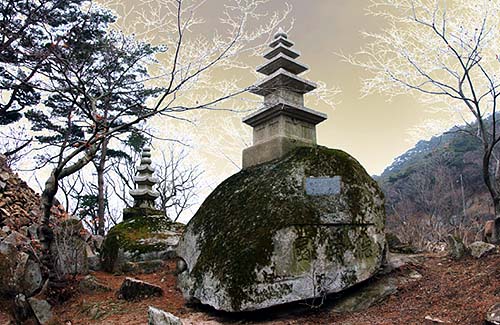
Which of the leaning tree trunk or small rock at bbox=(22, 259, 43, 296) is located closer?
small rock at bbox=(22, 259, 43, 296)

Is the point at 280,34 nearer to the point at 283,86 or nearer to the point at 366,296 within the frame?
the point at 283,86

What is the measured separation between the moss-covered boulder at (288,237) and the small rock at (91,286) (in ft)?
4.41

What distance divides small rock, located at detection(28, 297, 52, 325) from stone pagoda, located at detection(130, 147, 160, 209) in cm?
474

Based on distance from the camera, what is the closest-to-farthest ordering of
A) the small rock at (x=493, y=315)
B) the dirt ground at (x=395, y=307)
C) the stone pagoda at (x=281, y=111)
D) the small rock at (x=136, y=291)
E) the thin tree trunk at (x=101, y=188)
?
the small rock at (x=493, y=315), the dirt ground at (x=395, y=307), the small rock at (x=136, y=291), the stone pagoda at (x=281, y=111), the thin tree trunk at (x=101, y=188)

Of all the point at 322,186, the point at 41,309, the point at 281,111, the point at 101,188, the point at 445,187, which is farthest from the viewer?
the point at 445,187

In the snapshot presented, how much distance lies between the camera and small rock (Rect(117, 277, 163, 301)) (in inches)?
210

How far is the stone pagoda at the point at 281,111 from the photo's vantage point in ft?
20.9

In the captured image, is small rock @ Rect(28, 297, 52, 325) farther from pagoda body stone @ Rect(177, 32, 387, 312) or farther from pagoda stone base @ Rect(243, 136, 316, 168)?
pagoda stone base @ Rect(243, 136, 316, 168)

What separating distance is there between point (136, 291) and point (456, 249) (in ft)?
16.8

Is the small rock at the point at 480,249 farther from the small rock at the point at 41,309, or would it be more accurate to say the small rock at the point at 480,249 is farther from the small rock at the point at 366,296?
the small rock at the point at 41,309

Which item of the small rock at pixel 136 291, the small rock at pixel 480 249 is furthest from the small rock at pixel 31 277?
the small rock at pixel 480 249

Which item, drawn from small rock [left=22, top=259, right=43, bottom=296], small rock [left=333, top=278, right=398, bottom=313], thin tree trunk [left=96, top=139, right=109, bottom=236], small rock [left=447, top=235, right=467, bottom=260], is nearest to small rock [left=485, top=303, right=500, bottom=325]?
small rock [left=333, top=278, right=398, bottom=313]

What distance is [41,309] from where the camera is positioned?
193 inches

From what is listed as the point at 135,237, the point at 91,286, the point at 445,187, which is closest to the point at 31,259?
the point at 91,286
